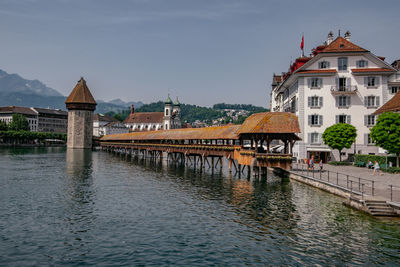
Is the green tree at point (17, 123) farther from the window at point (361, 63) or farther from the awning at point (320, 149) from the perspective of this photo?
the window at point (361, 63)

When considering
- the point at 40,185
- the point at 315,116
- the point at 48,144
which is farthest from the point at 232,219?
the point at 48,144

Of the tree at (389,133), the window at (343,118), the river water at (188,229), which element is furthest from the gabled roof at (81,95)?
the tree at (389,133)

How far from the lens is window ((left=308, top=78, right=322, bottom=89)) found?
5188 cm

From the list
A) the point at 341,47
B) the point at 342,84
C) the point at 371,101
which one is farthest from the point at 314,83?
the point at 371,101

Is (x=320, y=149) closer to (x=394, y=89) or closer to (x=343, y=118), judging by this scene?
(x=343, y=118)

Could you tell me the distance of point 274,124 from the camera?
37.4 m

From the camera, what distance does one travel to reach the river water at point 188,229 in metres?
14.7

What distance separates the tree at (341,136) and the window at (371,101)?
6.66m

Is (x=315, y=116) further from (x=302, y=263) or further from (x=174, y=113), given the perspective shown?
(x=174, y=113)

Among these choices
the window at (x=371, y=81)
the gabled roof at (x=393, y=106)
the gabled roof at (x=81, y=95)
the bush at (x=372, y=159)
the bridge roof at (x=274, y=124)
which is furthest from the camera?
the gabled roof at (x=81, y=95)

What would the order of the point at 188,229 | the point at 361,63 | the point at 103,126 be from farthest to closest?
1. the point at 103,126
2. the point at 361,63
3. the point at 188,229

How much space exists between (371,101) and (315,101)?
8357 mm

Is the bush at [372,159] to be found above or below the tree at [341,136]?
below

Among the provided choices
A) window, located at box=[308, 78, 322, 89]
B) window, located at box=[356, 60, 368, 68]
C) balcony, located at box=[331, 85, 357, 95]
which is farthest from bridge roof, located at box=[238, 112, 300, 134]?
window, located at box=[356, 60, 368, 68]
